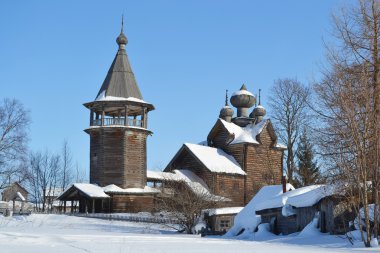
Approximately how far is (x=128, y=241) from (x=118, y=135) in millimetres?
27681

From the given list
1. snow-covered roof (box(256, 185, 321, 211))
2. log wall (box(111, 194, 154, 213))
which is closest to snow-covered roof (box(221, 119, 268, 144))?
log wall (box(111, 194, 154, 213))

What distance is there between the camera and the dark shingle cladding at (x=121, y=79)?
1742 inches

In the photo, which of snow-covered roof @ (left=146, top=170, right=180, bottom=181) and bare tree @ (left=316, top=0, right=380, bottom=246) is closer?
bare tree @ (left=316, top=0, right=380, bottom=246)

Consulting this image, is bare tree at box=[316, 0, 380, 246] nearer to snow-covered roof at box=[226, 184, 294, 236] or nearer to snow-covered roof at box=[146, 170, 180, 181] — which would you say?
snow-covered roof at box=[226, 184, 294, 236]

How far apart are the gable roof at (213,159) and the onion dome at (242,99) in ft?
22.0

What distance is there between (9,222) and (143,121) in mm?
14108

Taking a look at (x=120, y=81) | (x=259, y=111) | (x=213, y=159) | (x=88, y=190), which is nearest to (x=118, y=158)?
(x=88, y=190)

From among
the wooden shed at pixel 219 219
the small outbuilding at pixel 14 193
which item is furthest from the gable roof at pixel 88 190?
the wooden shed at pixel 219 219

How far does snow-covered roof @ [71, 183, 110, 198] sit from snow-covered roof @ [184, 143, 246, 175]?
909 centimetres

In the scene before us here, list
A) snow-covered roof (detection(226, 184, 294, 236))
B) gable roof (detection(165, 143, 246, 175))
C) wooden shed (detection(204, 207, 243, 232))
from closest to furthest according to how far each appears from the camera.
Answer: snow-covered roof (detection(226, 184, 294, 236)) → wooden shed (detection(204, 207, 243, 232)) → gable roof (detection(165, 143, 246, 175))

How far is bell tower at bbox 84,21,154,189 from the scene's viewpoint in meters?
43.4

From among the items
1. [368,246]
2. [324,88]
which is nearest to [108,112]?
[324,88]

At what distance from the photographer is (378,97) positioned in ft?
64.1

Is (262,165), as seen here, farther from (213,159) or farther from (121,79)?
(121,79)
